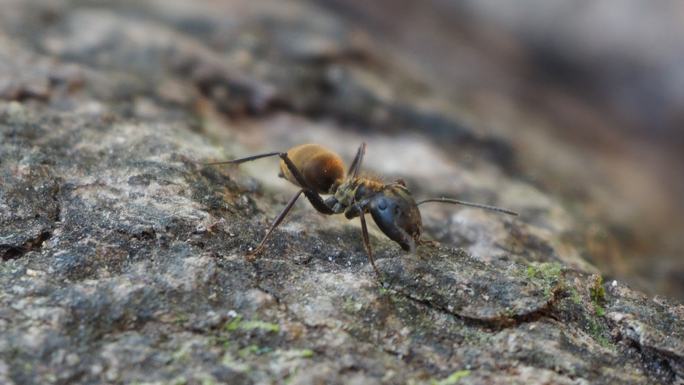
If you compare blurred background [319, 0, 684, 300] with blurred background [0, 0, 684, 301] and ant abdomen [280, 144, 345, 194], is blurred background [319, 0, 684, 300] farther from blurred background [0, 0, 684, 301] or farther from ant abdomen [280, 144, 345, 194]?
ant abdomen [280, 144, 345, 194]

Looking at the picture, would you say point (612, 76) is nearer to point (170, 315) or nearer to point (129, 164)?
point (129, 164)

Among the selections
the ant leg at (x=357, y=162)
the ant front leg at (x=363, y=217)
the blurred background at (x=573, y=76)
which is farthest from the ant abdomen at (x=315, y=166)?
the blurred background at (x=573, y=76)

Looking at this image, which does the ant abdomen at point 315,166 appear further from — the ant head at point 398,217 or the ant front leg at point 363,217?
the ant head at point 398,217

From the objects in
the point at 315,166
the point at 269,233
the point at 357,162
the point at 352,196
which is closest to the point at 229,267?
the point at 269,233

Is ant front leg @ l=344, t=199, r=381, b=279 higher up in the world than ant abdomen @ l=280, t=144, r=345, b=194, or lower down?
lower down

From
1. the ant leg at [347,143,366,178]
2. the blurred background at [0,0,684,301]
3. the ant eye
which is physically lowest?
the ant eye

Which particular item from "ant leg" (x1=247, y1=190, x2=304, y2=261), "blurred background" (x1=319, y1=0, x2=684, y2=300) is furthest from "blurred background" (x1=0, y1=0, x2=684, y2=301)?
"ant leg" (x1=247, y1=190, x2=304, y2=261)

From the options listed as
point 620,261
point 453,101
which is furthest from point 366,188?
point 453,101
